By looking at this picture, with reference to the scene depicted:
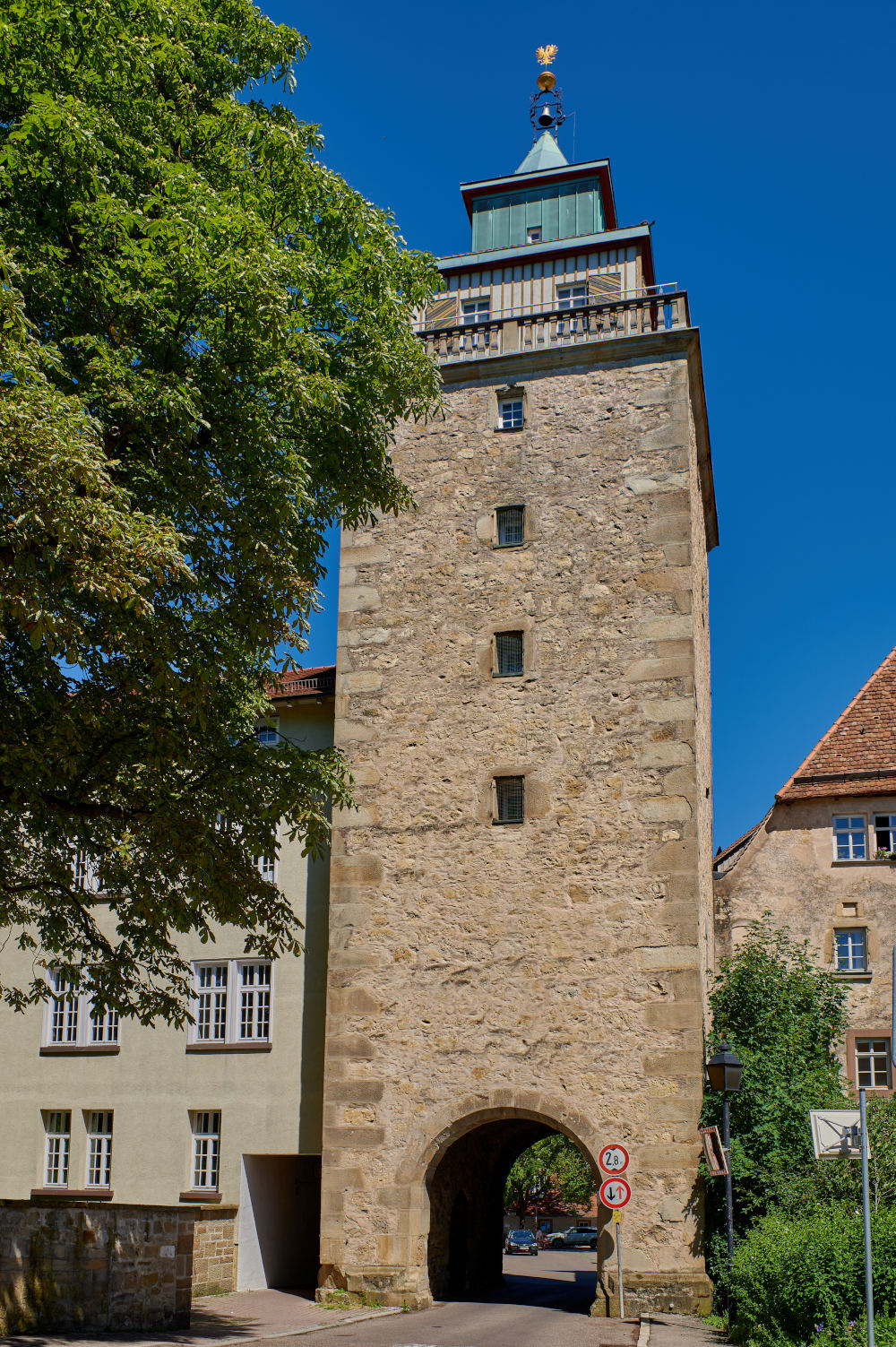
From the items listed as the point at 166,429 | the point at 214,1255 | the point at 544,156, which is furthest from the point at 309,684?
the point at 544,156

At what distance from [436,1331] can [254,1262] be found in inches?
254

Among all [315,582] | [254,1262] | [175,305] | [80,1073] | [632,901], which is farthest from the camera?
[80,1073]

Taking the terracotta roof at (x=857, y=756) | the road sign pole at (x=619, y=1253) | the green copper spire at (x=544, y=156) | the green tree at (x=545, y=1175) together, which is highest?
the green copper spire at (x=544, y=156)

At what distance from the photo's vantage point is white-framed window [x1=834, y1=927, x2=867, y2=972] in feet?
72.5

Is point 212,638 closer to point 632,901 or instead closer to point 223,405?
point 223,405

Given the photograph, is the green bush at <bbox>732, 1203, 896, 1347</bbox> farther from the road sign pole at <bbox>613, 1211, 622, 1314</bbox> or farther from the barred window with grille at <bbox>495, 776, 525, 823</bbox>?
the barred window with grille at <bbox>495, 776, 525, 823</bbox>

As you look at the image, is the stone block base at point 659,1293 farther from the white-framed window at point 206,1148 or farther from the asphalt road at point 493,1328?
the white-framed window at point 206,1148

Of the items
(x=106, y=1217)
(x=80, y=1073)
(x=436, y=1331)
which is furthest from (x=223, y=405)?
(x=80, y=1073)

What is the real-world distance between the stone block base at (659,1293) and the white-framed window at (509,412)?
43.6 ft

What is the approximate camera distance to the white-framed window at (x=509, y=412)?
22422 millimetres

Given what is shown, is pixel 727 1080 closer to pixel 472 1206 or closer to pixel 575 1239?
pixel 472 1206

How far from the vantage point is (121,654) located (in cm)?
1297

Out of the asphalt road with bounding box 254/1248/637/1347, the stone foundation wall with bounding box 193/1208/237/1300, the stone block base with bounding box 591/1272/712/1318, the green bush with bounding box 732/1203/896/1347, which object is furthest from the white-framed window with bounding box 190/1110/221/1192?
the green bush with bounding box 732/1203/896/1347

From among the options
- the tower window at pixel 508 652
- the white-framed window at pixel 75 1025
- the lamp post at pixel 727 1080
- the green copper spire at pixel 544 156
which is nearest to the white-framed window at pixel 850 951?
the lamp post at pixel 727 1080
